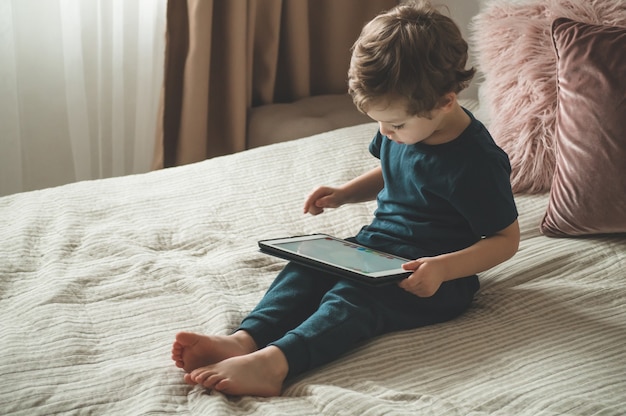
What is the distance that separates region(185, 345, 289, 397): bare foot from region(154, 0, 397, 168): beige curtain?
1.44 meters

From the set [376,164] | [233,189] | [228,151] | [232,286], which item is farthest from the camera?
[228,151]

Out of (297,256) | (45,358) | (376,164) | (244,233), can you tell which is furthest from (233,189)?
(45,358)

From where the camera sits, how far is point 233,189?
1.72 metres

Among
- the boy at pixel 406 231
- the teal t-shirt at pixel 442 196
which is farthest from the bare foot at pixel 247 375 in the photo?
the teal t-shirt at pixel 442 196

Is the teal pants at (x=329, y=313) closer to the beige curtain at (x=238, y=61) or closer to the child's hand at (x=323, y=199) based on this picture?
the child's hand at (x=323, y=199)

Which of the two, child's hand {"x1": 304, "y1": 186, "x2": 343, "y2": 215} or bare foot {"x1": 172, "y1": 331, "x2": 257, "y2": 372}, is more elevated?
child's hand {"x1": 304, "y1": 186, "x2": 343, "y2": 215}

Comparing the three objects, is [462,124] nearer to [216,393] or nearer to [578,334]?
[578,334]

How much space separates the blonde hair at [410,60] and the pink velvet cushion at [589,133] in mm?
418

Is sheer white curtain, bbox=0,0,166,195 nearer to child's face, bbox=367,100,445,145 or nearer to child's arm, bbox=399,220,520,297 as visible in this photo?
child's face, bbox=367,100,445,145

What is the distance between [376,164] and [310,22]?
3.48 ft

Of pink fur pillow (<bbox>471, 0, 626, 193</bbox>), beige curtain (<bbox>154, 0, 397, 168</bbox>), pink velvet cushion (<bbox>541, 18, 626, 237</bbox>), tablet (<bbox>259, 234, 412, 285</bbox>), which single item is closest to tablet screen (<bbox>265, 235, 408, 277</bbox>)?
tablet (<bbox>259, 234, 412, 285</bbox>)

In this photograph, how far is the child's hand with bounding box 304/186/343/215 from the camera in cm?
147

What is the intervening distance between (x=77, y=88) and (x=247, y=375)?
1497mm

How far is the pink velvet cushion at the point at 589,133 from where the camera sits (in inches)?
57.3
